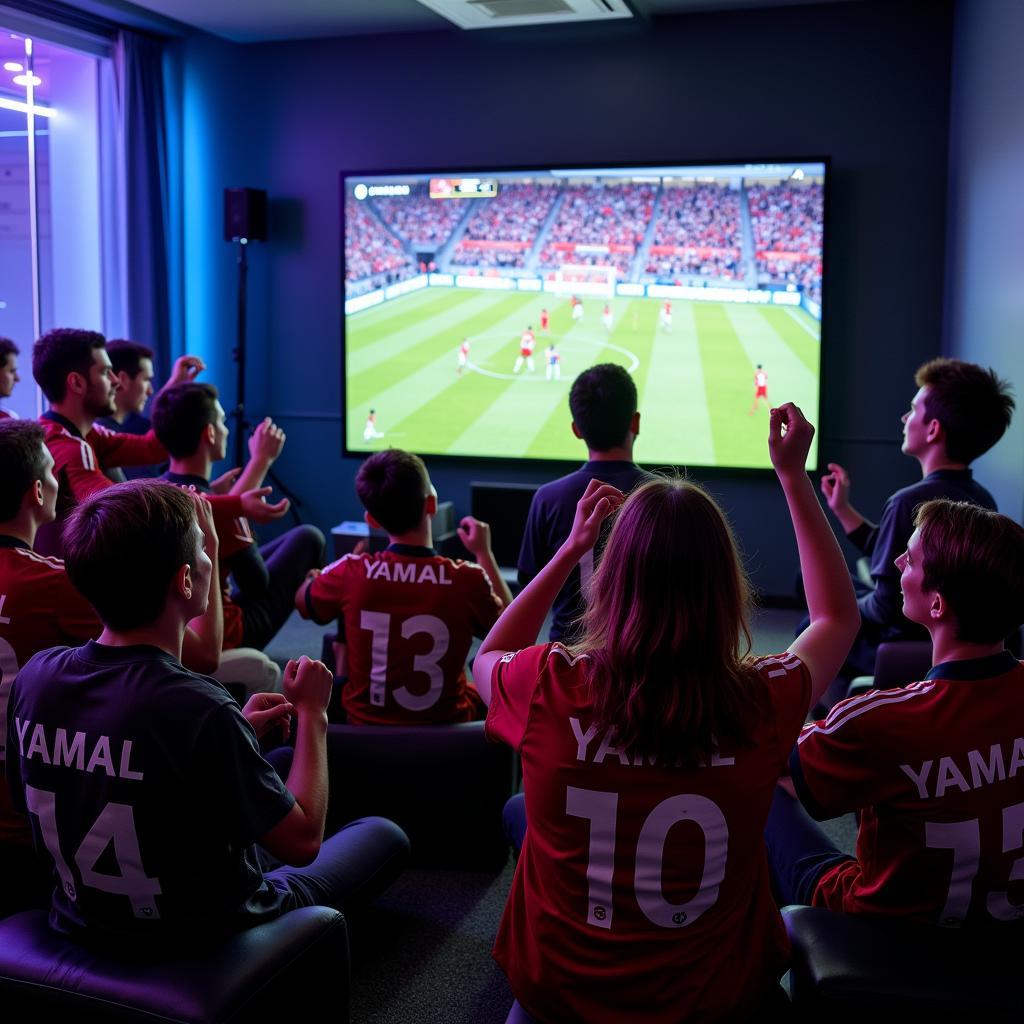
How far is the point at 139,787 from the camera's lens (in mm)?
1484

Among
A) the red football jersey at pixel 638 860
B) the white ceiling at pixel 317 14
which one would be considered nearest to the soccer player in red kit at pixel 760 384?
the white ceiling at pixel 317 14

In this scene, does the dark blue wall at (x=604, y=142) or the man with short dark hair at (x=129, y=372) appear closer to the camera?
the man with short dark hair at (x=129, y=372)

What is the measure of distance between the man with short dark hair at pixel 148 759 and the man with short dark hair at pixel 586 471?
1.37 meters

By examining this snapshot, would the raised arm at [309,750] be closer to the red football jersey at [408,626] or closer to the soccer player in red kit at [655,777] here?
the soccer player in red kit at [655,777]

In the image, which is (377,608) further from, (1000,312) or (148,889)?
(1000,312)

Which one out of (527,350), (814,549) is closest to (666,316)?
(527,350)

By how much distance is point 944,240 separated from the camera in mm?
5500

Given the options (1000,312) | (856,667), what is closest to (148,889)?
(856,667)

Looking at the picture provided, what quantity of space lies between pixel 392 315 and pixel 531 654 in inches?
205

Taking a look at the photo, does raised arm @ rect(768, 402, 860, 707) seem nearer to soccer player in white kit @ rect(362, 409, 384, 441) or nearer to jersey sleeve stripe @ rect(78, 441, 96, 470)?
jersey sleeve stripe @ rect(78, 441, 96, 470)

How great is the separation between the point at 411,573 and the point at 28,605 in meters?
0.96

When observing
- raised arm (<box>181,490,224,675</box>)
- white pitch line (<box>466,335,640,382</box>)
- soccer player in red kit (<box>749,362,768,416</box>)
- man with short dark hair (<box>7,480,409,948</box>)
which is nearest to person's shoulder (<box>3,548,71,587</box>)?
raised arm (<box>181,490,224,675</box>)

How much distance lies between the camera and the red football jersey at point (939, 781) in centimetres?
152

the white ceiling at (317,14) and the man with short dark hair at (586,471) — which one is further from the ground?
the white ceiling at (317,14)
